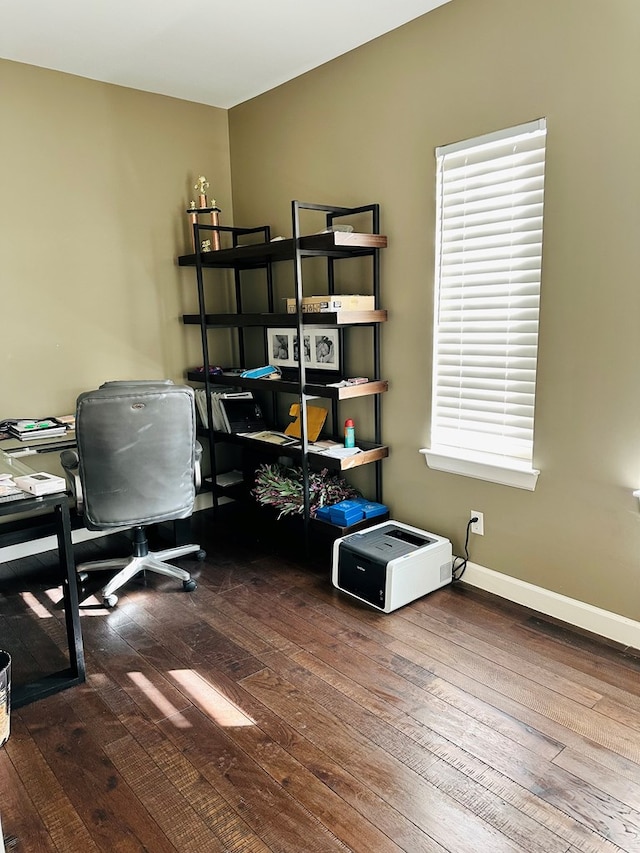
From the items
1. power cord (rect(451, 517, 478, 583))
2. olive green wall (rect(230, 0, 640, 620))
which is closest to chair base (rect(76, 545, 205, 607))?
olive green wall (rect(230, 0, 640, 620))

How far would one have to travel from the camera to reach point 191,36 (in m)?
2.94

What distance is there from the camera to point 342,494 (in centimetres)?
336

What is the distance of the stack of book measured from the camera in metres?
3.10

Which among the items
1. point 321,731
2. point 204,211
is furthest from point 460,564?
point 204,211

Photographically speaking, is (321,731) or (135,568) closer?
(321,731)

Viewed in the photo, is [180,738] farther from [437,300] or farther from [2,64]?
[2,64]

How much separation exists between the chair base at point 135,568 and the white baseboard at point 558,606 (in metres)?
1.38

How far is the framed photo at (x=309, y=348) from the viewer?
3.40 m

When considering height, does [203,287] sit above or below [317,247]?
below

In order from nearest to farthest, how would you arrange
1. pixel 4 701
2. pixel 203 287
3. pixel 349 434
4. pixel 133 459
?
A: pixel 4 701
pixel 133 459
pixel 349 434
pixel 203 287

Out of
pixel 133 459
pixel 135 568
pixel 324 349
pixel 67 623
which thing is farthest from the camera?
pixel 324 349

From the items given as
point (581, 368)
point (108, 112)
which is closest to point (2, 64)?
point (108, 112)

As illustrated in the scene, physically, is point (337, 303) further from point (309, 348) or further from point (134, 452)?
point (134, 452)

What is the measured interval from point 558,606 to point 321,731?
1.19 meters
